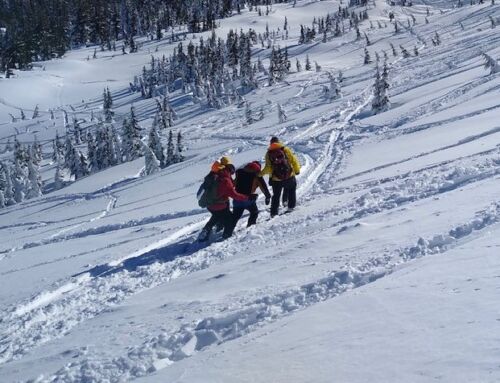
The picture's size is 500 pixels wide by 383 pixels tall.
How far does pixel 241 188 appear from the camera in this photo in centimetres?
1095

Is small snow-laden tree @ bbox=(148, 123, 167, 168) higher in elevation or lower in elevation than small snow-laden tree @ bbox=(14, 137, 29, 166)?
higher

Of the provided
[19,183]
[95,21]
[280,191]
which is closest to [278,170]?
[280,191]

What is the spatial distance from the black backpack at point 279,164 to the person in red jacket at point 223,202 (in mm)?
1356

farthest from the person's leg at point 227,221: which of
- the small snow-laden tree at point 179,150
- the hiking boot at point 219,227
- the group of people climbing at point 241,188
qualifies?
the small snow-laden tree at point 179,150

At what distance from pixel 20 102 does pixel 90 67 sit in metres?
21.9

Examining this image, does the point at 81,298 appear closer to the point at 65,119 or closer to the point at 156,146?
the point at 156,146

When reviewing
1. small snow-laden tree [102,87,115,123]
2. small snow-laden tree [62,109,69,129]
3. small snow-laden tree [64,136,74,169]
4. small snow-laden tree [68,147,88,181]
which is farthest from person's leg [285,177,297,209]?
small snow-laden tree [62,109,69,129]

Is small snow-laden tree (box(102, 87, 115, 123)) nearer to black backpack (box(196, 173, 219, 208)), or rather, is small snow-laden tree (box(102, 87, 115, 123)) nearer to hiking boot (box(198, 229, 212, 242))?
black backpack (box(196, 173, 219, 208))

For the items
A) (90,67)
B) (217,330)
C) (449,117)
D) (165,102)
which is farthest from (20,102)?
(217,330)

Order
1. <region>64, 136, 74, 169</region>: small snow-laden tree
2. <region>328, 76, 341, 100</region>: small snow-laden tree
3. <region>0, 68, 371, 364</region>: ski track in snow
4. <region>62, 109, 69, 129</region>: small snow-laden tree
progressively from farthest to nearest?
<region>62, 109, 69, 129</region>: small snow-laden tree < <region>64, 136, 74, 169</region>: small snow-laden tree < <region>328, 76, 341, 100</region>: small snow-laden tree < <region>0, 68, 371, 364</region>: ski track in snow

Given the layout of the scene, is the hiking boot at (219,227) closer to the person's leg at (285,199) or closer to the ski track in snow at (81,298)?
the ski track in snow at (81,298)

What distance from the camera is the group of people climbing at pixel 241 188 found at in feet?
34.0

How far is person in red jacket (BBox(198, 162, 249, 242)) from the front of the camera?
33.9 ft

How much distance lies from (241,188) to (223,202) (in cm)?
70
